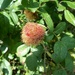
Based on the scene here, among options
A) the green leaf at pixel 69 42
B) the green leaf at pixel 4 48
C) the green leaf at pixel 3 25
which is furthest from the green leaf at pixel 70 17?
the green leaf at pixel 4 48

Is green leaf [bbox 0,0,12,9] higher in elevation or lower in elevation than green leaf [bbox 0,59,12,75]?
higher

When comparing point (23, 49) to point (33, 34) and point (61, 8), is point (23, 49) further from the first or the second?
point (61, 8)

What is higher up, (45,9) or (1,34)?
(45,9)

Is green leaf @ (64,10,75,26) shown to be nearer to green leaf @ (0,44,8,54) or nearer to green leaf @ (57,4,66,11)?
green leaf @ (57,4,66,11)

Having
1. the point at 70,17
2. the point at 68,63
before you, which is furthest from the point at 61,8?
the point at 68,63

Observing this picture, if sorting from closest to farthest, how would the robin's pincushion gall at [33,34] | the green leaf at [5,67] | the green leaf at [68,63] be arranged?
the robin's pincushion gall at [33,34], the green leaf at [68,63], the green leaf at [5,67]

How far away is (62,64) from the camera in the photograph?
1.48 m

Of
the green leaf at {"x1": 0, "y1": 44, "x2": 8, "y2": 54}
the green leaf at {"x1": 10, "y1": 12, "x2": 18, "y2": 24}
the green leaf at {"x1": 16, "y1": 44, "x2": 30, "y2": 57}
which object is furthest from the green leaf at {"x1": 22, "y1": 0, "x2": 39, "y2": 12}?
the green leaf at {"x1": 0, "y1": 44, "x2": 8, "y2": 54}

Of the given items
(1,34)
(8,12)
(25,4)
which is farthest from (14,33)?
(25,4)

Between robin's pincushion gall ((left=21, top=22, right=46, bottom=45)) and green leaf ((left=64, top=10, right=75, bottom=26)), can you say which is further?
green leaf ((left=64, top=10, right=75, bottom=26))

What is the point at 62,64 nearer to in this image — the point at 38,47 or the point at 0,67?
→ the point at 38,47

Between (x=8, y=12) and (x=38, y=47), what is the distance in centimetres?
25

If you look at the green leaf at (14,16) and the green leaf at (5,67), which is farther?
the green leaf at (5,67)

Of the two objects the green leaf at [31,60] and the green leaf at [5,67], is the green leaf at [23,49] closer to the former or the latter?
the green leaf at [31,60]
